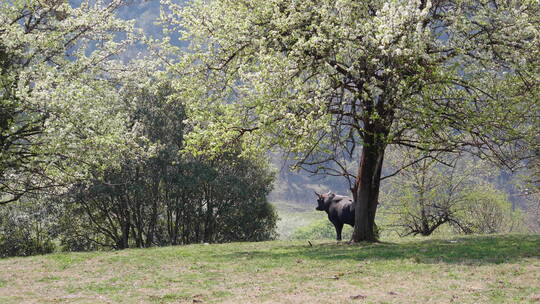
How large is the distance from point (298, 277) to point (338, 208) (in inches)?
675

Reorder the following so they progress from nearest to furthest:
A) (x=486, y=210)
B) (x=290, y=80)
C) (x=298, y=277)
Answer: (x=298, y=277) < (x=290, y=80) < (x=486, y=210)

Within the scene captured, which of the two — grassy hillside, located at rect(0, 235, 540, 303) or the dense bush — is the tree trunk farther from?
the dense bush

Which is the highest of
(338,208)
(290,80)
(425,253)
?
(290,80)

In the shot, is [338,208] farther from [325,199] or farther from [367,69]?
[367,69]

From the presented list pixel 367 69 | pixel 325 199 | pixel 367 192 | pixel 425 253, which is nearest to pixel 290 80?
pixel 367 69

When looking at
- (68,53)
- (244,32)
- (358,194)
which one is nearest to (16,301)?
(244,32)

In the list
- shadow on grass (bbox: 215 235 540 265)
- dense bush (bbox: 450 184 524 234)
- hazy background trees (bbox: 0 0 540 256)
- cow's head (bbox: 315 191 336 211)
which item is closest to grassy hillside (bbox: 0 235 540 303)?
shadow on grass (bbox: 215 235 540 265)

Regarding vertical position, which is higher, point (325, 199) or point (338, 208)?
point (325, 199)

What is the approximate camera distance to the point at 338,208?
34.0 m

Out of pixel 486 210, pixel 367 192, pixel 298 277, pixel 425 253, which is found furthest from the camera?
pixel 486 210

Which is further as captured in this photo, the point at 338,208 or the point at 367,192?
the point at 338,208

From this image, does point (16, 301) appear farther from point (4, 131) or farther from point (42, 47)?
point (42, 47)

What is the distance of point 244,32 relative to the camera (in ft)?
75.0

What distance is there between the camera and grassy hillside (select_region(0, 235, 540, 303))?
14094 millimetres
